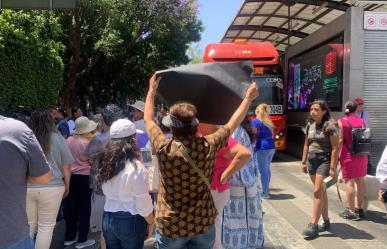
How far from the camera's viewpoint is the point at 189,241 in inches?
126

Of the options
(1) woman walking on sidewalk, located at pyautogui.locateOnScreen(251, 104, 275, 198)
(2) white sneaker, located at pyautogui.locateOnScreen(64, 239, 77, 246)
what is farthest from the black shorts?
(2) white sneaker, located at pyautogui.locateOnScreen(64, 239, 77, 246)

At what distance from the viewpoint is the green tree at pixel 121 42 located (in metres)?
18.3

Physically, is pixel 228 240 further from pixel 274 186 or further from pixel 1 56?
pixel 1 56

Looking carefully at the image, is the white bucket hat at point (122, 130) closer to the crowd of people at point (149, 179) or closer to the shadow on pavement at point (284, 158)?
the crowd of people at point (149, 179)

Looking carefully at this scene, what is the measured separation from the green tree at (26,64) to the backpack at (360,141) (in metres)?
7.06

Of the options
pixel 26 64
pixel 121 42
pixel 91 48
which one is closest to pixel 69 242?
pixel 26 64

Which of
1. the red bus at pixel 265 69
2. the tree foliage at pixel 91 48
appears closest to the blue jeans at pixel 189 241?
the tree foliage at pixel 91 48

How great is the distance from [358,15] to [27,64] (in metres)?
7.75

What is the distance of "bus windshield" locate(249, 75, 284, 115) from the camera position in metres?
13.4

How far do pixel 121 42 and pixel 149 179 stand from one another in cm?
1569

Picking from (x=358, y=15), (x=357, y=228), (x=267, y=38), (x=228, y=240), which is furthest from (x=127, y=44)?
(x=228, y=240)

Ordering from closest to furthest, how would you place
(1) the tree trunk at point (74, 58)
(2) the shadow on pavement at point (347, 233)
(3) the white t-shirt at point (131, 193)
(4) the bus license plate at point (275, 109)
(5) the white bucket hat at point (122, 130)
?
(3) the white t-shirt at point (131, 193), (5) the white bucket hat at point (122, 130), (2) the shadow on pavement at point (347, 233), (4) the bus license plate at point (275, 109), (1) the tree trunk at point (74, 58)

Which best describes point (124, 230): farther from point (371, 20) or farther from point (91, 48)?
point (91, 48)

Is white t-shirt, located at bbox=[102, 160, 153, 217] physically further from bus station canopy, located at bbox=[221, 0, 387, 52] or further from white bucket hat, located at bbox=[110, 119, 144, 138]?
bus station canopy, located at bbox=[221, 0, 387, 52]
